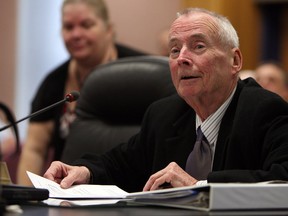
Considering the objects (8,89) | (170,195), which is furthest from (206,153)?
(8,89)

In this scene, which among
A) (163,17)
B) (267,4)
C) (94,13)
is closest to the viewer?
(94,13)

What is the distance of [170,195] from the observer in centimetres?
159

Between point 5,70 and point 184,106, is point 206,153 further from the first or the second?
point 5,70

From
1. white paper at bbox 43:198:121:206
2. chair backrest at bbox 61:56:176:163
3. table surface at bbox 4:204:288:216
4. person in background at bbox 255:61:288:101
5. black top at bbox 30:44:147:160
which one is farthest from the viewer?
person in background at bbox 255:61:288:101

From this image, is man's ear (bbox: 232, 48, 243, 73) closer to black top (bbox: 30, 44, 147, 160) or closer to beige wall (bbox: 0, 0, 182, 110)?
black top (bbox: 30, 44, 147, 160)

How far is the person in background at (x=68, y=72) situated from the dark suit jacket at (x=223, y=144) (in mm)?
990

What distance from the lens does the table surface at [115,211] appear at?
4.83 feet

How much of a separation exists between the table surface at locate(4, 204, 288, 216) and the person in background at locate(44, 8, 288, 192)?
0.58 feet

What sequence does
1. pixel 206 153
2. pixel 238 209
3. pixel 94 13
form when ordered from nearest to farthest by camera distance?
pixel 238 209
pixel 206 153
pixel 94 13

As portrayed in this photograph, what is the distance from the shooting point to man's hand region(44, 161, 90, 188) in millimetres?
1957

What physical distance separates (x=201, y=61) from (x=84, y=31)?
1.54 meters

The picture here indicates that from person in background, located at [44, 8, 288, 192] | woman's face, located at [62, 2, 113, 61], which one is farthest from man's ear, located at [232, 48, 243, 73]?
woman's face, located at [62, 2, 113, 61]

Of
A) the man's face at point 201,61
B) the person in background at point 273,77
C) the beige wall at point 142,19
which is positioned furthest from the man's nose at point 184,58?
the beige wall at point 142,19

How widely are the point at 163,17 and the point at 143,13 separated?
6.4 inches
